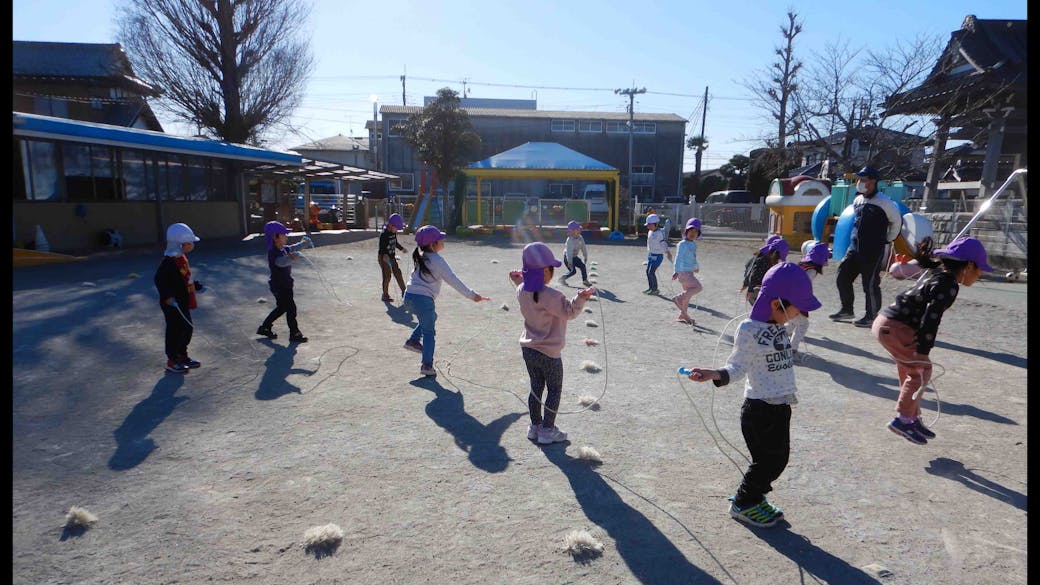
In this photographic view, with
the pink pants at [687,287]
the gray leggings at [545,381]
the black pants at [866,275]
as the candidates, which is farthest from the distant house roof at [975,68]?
the gray leggings at [545,381]

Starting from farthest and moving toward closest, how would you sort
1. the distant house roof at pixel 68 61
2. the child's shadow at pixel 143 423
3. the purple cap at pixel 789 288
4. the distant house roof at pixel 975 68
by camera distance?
the distant house roof at pixel 68 61
the distant house roof at pixel 975 68
the child's shadow at pixel 143 423
the purple cap at pixel 789 288

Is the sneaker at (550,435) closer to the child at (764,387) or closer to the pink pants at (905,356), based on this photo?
the child at (764,387)

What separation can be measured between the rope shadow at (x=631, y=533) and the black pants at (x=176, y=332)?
4442 millimetres

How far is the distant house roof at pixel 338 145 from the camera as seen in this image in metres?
57.9

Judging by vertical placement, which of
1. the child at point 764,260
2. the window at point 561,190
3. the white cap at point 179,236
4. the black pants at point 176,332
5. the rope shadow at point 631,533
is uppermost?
the window at point 561,190

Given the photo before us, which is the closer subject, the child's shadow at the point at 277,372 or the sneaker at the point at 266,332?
the child's shadow at the point at 277,372

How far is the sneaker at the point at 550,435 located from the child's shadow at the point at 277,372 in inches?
102

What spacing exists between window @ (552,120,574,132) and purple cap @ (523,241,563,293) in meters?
45.5

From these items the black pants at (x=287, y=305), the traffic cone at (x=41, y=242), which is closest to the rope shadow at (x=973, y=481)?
the black pants at (x=287, y=305)

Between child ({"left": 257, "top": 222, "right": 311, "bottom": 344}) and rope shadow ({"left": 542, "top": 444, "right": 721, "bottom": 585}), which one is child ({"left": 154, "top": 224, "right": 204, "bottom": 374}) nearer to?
child ({"left": 257, "top": 222, "right": 311, "bottom": 344})

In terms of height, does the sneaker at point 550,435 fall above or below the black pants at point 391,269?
below

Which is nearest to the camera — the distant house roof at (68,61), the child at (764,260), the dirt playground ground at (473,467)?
the dirt playground ground at (473,467)

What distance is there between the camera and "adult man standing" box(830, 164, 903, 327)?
846 centimetres

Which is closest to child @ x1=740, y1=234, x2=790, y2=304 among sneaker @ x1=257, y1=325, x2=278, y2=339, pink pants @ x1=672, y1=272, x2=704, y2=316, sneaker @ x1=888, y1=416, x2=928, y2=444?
pink pants @ x1=672, y1=272, x2=704, y2=316
